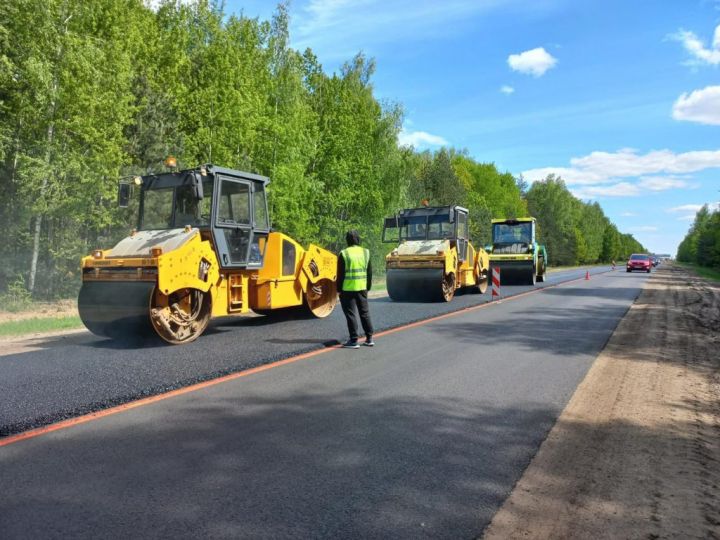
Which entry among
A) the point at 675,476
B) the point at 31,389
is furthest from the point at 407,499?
the point at 31,389

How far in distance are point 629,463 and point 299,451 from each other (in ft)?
7.45

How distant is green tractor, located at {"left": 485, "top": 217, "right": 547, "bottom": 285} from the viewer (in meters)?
21.8

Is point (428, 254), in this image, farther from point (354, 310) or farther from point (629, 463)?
point (629, 463)

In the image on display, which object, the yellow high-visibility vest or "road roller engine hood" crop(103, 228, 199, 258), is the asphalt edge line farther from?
"road roller engine hood" crop(103, 228, 199, 258)

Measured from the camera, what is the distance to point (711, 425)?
177 inches

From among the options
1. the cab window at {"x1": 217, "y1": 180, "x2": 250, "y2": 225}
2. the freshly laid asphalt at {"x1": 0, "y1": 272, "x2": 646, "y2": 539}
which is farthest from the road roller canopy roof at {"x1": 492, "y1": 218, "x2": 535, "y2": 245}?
the freshly laid asphalt at {"x1": 0, "y1": 272, "x2": 646, "y2": 539}

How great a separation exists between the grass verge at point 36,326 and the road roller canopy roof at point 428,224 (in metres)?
8.13

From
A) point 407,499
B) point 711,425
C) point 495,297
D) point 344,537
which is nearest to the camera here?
point 344,537

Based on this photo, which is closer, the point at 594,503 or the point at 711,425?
the point at 594,503

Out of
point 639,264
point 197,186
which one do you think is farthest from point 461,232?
point 639,264

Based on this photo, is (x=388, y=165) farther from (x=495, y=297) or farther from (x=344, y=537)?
(x=344, y=537)

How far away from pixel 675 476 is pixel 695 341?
659 centimetres

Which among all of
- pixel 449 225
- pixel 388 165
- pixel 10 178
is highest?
pixel 388 165

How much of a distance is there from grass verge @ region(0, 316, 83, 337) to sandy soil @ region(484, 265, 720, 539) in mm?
9555
